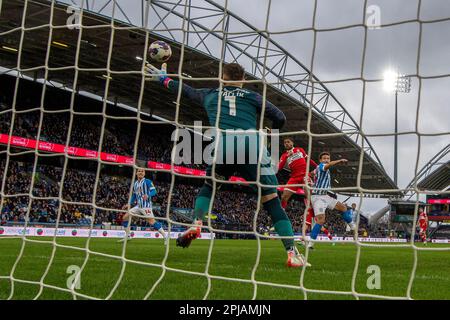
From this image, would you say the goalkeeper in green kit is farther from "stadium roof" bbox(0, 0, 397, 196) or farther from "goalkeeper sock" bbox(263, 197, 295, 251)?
"stadium roof" bbox(0, 0, 397, 196)

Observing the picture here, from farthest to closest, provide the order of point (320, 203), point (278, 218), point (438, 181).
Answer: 1. point (438, 181)
2. point (320, 203)
3. point (278, 218)

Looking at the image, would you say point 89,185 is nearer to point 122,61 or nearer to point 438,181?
point 122,61

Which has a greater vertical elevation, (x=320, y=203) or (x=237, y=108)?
(x=237, y=108)

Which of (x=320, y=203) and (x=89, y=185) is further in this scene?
(x=89, y=185)

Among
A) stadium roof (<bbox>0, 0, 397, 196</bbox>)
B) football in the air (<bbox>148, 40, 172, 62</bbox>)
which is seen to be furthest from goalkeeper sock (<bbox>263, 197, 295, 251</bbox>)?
stadium roof (<bbox>0, 0, 397, 196</bbox>)

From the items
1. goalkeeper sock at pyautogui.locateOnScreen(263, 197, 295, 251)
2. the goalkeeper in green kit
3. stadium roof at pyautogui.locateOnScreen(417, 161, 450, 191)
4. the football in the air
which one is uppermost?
stadium roof at pyautogui.locateOnScreen(417, 161, 450, 191)

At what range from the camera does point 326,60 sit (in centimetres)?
414

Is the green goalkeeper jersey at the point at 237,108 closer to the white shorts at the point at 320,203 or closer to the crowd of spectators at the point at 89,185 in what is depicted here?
the white shorts at the point at 320,203

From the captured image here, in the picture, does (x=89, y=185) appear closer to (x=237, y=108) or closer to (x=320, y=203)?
(x=320, y=203)

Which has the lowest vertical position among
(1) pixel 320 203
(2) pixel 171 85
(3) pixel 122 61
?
(1) pixel 320 203

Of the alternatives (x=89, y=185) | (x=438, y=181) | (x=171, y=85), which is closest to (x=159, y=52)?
(x=171, y=85)

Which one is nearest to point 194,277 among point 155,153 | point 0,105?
point 0,105

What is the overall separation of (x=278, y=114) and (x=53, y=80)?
2377 centimetres

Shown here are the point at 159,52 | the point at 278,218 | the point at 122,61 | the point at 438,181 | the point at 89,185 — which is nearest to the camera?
the point at 278,218
